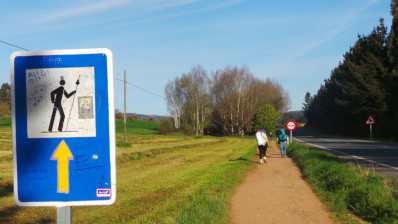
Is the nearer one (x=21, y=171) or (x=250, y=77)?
(x=21, y=171)

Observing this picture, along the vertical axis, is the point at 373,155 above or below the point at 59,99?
below

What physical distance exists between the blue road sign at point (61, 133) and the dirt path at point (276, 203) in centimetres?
488

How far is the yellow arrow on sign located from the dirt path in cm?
489

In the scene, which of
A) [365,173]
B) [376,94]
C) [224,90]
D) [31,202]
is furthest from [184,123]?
[31,202]

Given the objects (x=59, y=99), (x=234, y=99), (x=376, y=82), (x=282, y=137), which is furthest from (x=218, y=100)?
(x=59, y=99)

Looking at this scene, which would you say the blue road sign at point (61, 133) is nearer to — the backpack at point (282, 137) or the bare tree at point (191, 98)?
the backpack at point (282, 137)

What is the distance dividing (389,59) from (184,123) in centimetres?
3952

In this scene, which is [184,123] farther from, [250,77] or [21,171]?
[21,171]

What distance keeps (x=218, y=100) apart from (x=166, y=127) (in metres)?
11.5

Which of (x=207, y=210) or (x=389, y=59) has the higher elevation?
(x=389, y=59)

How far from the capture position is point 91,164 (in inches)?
80.1

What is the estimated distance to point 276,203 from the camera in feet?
26.5

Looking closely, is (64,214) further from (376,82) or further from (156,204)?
(376,82)

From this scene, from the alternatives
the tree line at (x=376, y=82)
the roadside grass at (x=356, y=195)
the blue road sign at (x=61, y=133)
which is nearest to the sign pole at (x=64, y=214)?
the blue road sign at (x=61, y=133)
